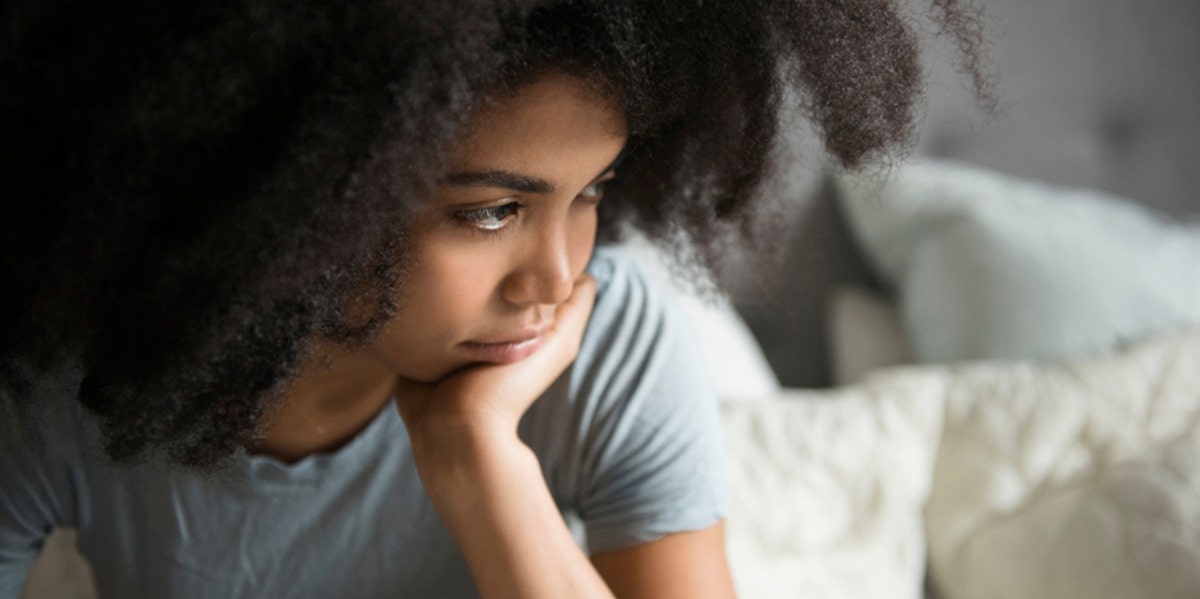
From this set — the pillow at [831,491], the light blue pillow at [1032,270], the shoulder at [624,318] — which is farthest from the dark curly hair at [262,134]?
the light blue pillow at [1032,270]

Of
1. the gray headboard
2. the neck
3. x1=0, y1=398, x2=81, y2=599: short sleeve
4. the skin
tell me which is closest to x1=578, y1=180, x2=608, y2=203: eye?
the skin

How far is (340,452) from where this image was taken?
2.57 ft

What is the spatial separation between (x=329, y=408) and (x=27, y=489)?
0.80 feet

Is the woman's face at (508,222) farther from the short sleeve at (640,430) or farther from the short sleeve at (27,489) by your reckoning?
the short sleeve at (27,489)

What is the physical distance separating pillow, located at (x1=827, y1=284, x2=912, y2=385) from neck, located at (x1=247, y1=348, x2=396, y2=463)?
85cm

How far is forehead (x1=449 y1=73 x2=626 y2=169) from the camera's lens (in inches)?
21.8

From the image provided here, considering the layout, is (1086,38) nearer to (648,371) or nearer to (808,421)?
(808,421)

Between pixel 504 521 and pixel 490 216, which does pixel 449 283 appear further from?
pixel 504 521

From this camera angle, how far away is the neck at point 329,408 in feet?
2.51

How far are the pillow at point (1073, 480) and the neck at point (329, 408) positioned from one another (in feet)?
2.26

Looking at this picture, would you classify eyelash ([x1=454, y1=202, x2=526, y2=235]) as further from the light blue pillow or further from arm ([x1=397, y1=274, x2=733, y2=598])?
the light blue pillow

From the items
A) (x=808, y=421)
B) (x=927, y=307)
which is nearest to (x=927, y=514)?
(x=808, y=421)

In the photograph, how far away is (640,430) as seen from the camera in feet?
2.68

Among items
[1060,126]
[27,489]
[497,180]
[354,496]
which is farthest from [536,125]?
[1060,126]
